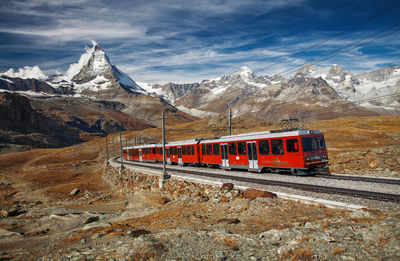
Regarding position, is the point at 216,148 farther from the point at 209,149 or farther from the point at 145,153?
the point at 145,153

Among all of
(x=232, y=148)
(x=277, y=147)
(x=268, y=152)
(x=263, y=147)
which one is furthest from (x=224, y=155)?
(x=277, y=147)

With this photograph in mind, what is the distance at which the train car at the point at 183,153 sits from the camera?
37781mm

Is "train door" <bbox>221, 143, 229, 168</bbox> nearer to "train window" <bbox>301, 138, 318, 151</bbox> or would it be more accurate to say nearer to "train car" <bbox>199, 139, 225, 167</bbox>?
"train car" <bbox>199, 139, 225, 167</bbox>

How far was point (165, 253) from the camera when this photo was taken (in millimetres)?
9188

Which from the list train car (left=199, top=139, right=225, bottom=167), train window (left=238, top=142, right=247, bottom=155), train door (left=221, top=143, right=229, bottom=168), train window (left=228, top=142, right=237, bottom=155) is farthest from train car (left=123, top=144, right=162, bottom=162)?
train window (left=238, top=142, right=247, bottom=155)

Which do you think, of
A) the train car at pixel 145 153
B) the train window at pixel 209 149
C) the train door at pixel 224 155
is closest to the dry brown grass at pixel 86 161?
the train window at pixel 209 149

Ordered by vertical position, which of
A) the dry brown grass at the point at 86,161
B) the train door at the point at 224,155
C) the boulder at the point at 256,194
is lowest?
the dry brown grass at the point at 86,161

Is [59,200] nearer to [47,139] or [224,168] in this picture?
[224,168]

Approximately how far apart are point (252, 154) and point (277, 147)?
3537 millimetres

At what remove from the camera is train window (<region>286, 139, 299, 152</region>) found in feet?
73.7

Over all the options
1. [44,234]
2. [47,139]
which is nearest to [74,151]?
[47,139]

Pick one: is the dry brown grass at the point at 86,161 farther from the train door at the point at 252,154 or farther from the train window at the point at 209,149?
the train door at the point at 252,154

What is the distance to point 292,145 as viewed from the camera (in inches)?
894

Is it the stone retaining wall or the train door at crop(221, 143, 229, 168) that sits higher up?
the train door at crop(221, 143, 229, 168)
